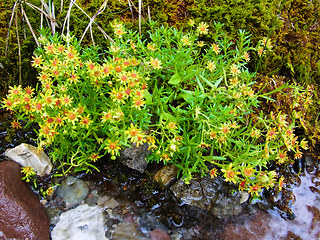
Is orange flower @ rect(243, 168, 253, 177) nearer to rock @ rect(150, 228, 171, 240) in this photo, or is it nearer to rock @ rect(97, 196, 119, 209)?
rock @ rect(150, 228, 171, 240)

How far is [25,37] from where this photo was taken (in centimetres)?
316

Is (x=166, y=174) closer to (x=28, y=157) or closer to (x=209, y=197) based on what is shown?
(x=209, y=197)

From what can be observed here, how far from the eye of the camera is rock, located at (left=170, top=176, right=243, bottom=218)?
2.89 metres

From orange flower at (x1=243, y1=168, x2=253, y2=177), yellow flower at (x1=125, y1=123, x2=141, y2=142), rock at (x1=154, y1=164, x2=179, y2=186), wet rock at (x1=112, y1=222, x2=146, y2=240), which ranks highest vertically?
yellow flower at (x1=125, y1=123, x2=141, y2=142)

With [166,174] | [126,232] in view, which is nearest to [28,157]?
[126,232]

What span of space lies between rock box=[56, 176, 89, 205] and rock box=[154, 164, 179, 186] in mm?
763

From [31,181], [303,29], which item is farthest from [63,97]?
[303,29]

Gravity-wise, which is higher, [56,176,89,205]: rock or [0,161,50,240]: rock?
[0,161,50,240]: rock

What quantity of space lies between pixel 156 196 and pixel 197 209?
1.45ft

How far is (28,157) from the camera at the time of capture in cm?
276

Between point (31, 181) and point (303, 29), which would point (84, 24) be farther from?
point (303, 29)

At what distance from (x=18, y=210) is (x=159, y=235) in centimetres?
129

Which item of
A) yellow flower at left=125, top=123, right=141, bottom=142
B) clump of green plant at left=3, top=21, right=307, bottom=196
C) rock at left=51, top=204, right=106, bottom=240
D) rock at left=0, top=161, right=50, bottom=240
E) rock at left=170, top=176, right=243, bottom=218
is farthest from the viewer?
rock at left=170, top=176, right=243, bottom=218

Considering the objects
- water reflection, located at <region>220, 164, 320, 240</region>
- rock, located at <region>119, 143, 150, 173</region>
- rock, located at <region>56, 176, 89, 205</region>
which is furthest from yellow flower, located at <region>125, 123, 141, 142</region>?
water reflection, located at <region>220, 164, 320, 240</region>
